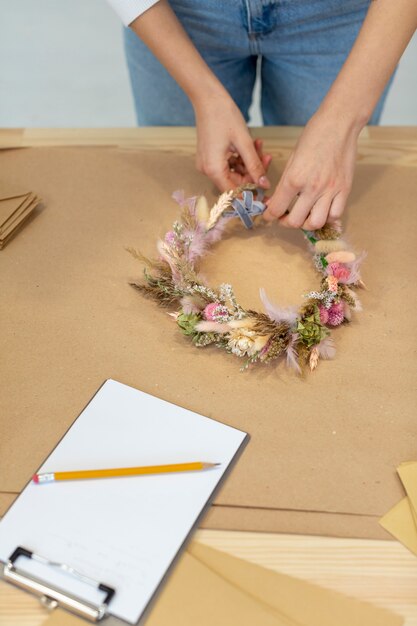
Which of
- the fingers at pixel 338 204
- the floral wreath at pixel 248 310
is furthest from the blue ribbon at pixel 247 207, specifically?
the fingers at pixel 338 204

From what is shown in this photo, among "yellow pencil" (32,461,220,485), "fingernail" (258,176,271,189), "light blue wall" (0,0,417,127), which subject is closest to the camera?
"yellow pencil" (32,461,220,485)

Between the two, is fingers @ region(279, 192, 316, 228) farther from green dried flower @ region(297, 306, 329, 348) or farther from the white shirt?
the white shirt

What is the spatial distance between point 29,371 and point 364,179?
0.66 metres

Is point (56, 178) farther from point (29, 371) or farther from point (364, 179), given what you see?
point (364, 179)

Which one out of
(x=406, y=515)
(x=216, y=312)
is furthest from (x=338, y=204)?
(x=406, y=515)

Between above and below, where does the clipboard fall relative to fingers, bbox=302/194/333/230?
below

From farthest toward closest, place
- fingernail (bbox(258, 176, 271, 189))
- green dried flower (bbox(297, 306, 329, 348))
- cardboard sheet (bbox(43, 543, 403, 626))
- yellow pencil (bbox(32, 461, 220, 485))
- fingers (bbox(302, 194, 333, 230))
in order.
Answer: fingernail (bbox(258, 176, 271, 189)), fingers (bbox(302, 194, 333, 230)), green dried flower (bbox(297, 306, 329, 348)), yellow pencil (bbox(32, 461, 220, 485)), cardboard sheet (bbox(43, 543, 403, 626))

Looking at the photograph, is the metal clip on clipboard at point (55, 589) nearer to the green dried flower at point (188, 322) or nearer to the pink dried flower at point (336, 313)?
the green dried flower at point (188, 322)

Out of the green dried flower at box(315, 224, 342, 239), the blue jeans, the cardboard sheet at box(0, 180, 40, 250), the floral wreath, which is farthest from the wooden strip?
the blue jeans

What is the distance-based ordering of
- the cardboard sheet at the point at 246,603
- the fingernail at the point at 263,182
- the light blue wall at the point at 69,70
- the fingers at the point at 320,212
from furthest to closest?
the light blue wall at the point at 69,70
the fingernail at the point at 263,182
the fingers at the point at 320,212
the cardboard sheet at the point at 246,603

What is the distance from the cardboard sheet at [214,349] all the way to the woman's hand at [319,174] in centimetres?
7

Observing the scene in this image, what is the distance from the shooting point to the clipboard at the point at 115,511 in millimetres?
773

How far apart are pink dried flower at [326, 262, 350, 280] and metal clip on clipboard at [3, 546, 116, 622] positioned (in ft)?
1.79

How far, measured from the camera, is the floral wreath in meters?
0.99
